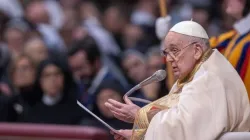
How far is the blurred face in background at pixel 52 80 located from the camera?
319 inches

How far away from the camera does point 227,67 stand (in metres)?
5.23

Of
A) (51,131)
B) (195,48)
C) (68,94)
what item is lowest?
(68,94)

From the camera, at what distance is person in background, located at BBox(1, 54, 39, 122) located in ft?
26.7

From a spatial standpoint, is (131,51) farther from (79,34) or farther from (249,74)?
(249,74)

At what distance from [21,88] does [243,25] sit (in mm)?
2474

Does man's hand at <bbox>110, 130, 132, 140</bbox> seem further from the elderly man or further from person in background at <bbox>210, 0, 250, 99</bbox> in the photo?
person in background at <bbox>210, 0, 250, 99</bbox>

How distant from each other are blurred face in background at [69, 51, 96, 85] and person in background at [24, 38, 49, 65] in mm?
320

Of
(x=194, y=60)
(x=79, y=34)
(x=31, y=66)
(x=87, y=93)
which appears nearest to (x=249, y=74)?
Result: (x=194, y=60)

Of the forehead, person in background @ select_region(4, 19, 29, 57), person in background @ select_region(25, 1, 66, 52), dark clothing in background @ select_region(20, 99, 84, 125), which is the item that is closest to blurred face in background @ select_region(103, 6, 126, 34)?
person in background @ select_region(25, 1, 66, 52)

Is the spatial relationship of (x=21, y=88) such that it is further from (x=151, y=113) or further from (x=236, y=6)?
(x=151, y=113)

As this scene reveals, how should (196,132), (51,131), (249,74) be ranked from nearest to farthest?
(196,132) → (51,131) → (249,74)

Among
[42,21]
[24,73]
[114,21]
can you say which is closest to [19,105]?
[24,73]

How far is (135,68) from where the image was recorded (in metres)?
8.68

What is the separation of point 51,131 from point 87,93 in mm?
2215
